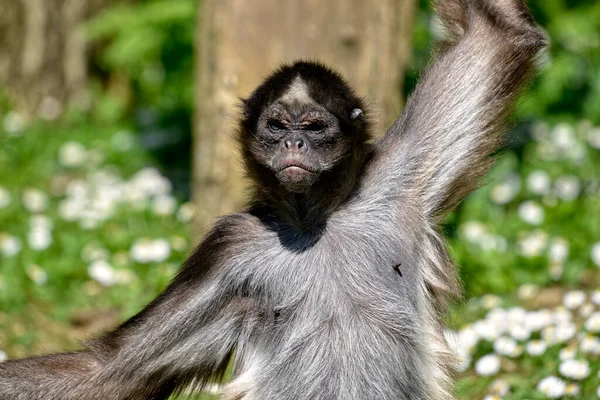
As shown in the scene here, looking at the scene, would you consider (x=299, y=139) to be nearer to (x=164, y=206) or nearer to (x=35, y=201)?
(x=164, y=206)

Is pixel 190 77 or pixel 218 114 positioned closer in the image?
pixel 218 114

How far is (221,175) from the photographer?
906 centimetres

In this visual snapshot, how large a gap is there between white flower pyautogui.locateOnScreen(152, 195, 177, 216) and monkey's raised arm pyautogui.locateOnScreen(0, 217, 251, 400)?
5341 mm

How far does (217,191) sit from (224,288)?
335cm

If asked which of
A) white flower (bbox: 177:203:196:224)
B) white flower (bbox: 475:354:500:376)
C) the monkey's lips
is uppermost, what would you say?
the monkey's lips

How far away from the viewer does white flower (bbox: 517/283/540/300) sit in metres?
8.66

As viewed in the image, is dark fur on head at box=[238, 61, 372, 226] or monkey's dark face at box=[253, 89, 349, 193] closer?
monkey's dark face at box=[253, 89, 349, 193]

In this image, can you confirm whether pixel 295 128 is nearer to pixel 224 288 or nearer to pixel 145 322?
pixel 224 288

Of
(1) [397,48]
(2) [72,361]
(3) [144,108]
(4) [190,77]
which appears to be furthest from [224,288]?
(3) [144,108]

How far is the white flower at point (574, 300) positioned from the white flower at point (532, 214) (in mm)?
1813

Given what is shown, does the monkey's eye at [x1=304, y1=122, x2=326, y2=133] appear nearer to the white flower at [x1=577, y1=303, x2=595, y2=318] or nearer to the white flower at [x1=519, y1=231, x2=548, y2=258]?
the white flower at [x1=577, y1=303, x2=595, y2=318]

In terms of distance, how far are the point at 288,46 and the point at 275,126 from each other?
3133 millimetres

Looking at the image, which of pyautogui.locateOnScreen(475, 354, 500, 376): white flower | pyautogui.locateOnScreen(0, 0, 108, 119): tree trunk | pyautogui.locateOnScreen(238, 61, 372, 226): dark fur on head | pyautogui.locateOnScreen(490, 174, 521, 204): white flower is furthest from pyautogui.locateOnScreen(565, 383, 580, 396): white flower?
pyautogui.locateOnScreen(0, 0, 108, 119): tree trunk

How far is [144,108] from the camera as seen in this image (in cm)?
1576
